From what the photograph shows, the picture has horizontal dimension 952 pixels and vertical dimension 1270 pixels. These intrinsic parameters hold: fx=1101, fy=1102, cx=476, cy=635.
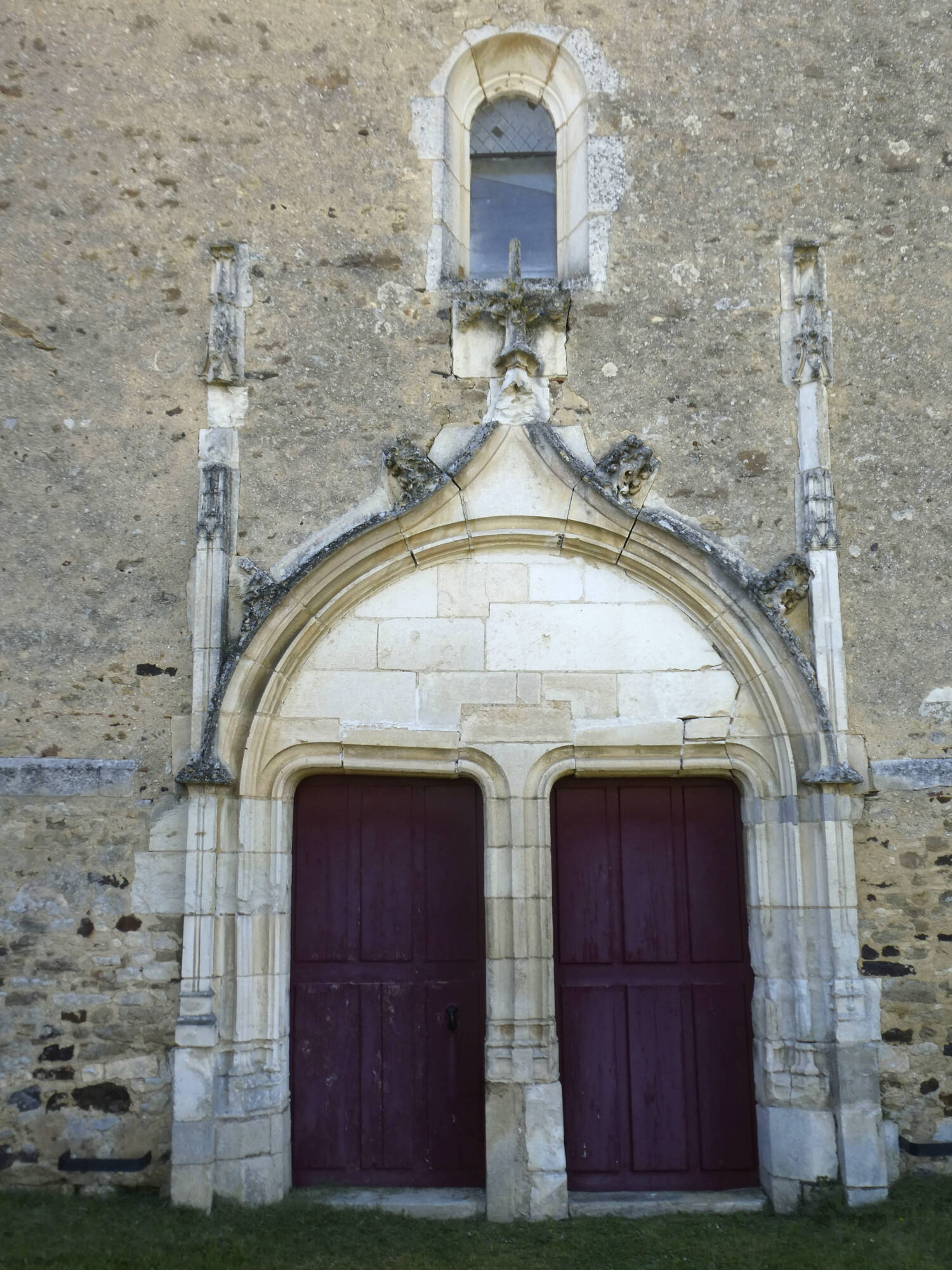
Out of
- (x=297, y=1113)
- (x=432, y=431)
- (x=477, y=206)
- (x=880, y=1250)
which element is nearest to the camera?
(x=880, y=1250)

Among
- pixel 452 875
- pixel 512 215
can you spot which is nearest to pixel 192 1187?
pixel 452 875

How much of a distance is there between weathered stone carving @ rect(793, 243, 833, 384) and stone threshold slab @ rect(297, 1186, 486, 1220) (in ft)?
13.2

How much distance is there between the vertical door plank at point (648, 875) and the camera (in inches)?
202

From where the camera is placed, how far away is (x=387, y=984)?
16.6ft

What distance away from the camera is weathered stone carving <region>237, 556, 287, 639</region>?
4965mm

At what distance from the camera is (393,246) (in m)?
5.46

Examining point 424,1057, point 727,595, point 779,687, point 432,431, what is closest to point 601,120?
point 432,431

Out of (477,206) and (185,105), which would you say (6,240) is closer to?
(185,105)

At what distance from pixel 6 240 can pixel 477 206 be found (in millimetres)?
2380

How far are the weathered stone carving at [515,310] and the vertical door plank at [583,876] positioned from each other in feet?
6.74

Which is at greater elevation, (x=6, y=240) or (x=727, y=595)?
(x=6, y=240)

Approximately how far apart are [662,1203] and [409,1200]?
1.09 meters

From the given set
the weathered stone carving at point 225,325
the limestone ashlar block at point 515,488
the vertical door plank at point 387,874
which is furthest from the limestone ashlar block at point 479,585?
the weathered stone carving at point 225,325

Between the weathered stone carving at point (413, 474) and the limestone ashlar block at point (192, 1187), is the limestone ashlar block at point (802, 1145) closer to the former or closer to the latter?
the limestone ashlar block at point (192, 1187)
